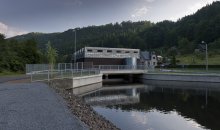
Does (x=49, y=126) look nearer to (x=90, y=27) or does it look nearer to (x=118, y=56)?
(x=118, y=56)

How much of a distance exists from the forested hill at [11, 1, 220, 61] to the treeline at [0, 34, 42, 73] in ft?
156

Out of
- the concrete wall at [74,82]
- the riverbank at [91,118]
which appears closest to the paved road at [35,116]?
the riverbank at [91,118]

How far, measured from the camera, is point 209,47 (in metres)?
104

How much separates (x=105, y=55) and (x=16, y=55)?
71.5ft

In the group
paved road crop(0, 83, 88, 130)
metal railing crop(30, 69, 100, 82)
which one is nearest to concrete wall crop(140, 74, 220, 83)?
metal railing crop(30, 69, 100, 82)

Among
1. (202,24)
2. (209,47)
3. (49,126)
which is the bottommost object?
(49,126)

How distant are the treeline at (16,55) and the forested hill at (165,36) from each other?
4740 cm

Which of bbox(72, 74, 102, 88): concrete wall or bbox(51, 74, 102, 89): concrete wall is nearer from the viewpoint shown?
bbox(51, 74, 102, 89): concrete wall

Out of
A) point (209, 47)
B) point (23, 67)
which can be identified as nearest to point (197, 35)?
point (209, 47)

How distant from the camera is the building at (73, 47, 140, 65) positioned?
67431 mm

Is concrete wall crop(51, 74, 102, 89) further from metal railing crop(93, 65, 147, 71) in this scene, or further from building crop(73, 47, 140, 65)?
building crop(73, 47, 140, 65)

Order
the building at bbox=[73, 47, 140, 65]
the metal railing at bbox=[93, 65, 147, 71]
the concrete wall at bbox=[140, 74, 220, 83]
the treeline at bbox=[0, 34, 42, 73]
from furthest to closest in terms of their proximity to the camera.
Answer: the building at bbox=[73, 47, 140, 65] < the metal railing at bbox=[93, 65, 147, 71] < the treeline at bbox=[0, 34, 42, 73] < the concrete wall at bbox=[140, 74, 220, 83]

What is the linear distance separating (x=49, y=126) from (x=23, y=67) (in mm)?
49883

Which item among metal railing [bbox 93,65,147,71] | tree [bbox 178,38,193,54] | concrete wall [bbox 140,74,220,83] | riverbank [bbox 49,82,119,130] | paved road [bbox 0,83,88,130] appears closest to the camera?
paved road [bbox 0,83,88,130]
